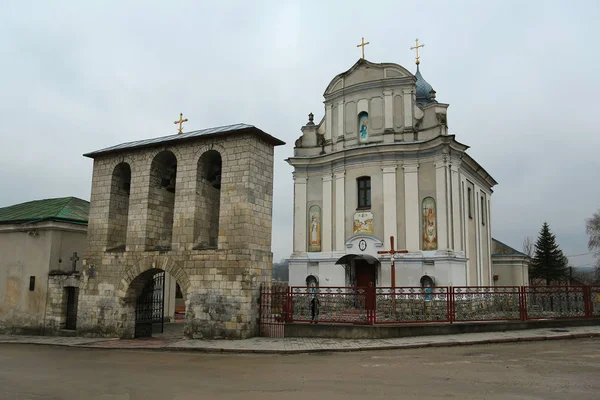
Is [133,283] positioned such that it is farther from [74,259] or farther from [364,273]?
[364,273]

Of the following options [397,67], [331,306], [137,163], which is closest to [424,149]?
[397,67]

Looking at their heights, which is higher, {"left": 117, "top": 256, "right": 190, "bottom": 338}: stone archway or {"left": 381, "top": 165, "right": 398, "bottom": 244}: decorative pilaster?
{"left": 381, "top": 165, "right": 398, "bottom": 244}: decorative pilaster

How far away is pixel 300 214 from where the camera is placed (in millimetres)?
26094

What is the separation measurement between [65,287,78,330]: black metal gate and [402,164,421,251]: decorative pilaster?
47.7 ft

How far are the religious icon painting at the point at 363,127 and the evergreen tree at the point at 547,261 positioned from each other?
26699 millimetres

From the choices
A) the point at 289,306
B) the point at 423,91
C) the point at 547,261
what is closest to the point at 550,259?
the point at 547,261

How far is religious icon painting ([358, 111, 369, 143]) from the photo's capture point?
24.9 meters

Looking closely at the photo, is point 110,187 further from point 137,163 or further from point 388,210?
point 388,210

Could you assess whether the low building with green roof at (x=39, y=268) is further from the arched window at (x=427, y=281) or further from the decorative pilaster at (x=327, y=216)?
the arched window at (x=427, y=281)

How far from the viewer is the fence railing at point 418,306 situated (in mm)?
14297

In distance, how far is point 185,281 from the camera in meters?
15.0

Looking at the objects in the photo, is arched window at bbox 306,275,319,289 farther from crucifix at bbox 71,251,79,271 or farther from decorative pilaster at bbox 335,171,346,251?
crucifix at bbox 71,251,79,271

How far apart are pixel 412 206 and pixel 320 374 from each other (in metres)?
15.2

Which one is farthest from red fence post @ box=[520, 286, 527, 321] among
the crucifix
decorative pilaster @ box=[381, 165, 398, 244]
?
the crucifix
